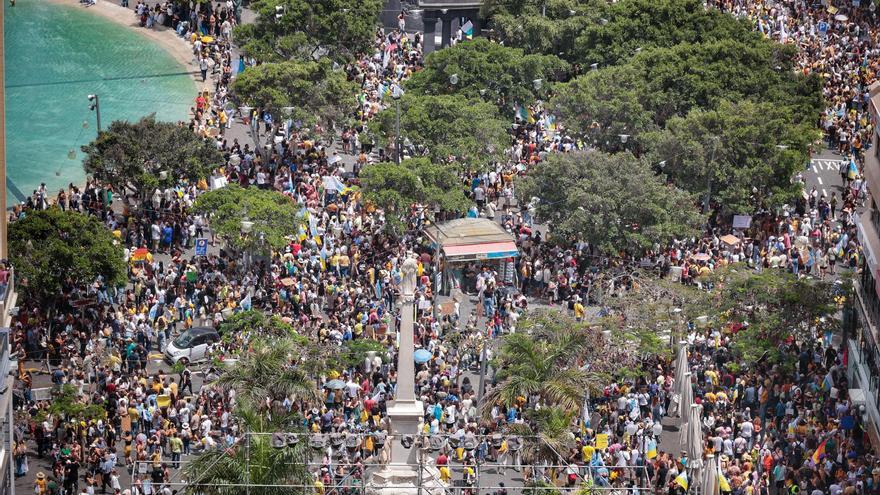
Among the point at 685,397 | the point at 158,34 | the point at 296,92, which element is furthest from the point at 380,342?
the point at 158,34

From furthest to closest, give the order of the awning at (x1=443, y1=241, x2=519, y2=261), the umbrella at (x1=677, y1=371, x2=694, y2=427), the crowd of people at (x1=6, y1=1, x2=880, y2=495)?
the awning at (x1=443, y1=241, x2=519, y2=261) < the umbrella at (x1=677, y1=371, x2=694, y2=427) < the crowd of people at (x1=6, y1=1, x2=880, y2=495)

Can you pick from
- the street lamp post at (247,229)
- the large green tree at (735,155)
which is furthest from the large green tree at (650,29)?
the street lamp post at (247,229)

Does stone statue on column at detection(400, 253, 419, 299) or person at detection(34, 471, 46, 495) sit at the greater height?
stone statue on column at detection(400, 253, 419, 299)

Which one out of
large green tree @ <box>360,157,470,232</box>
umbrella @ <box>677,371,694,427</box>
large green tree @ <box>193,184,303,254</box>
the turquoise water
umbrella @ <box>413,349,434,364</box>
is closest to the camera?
umbrella @ <box>677,371,694,427</box>

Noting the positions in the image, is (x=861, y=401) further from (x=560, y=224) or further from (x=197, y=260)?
(x=197, y=260)

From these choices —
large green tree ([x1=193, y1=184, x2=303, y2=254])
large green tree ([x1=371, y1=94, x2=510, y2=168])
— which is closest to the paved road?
large green tree ([x1=371, y1=94, x2=510, y2=168])

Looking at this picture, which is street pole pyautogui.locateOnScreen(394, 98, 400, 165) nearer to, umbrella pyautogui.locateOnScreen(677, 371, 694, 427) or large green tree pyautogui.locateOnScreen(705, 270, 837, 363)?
large green tree pyautogui.locateOnScreen(705, 270, 837, 363)

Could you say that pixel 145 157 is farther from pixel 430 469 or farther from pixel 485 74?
pixel 430 469
